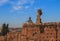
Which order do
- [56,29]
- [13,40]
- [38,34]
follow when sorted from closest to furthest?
1. [56,29]
2. [38,34]
3. [13,40]

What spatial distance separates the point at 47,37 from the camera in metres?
29.8

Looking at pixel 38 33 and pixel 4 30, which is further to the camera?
pixel 4 30

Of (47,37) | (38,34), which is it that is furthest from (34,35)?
(47,37)

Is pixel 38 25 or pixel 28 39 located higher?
pixel 38 25

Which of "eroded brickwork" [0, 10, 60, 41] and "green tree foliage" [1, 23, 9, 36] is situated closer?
"eroded brickwork" [0, 10, 60, 41]

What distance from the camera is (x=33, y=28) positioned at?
31.6 metres

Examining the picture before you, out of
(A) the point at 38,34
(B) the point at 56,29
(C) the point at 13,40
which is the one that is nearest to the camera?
(B) the point at 56,29

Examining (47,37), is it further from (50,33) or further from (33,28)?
(33,28)

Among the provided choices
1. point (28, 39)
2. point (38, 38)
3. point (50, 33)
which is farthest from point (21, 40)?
point (50, 33)

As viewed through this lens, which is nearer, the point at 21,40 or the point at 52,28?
the point at 52,28

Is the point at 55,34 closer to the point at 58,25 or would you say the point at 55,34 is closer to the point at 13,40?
the point at 58,25

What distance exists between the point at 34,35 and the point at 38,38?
1.09 metres

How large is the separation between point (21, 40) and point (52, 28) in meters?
6.73

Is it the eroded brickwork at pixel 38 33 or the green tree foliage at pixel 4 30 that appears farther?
the green tree foliage at pixel 4 30
